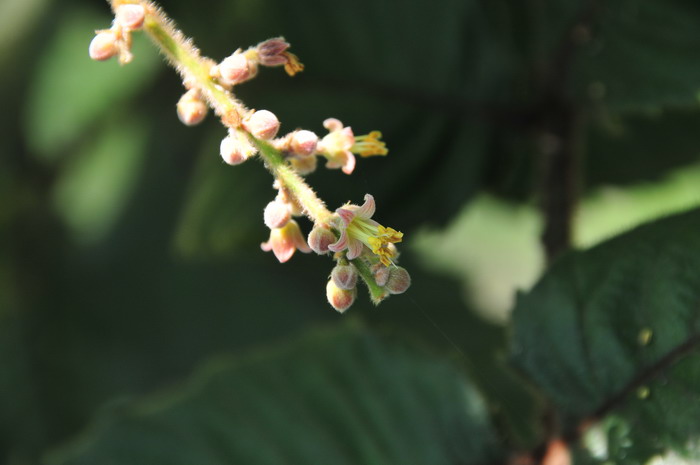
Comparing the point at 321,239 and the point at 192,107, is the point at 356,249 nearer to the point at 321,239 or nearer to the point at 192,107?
the point at 321,239

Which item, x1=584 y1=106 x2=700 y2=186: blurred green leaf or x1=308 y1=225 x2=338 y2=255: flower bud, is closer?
x1=308 y1=225 x2=338 y2=255: flower bud

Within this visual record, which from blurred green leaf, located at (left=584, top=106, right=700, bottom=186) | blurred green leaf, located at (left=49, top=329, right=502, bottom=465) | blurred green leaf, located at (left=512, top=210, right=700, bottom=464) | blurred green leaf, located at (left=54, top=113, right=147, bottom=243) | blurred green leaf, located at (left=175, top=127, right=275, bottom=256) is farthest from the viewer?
blurred green leaf, located at (left=54, top=113, right=147, bottom=243)

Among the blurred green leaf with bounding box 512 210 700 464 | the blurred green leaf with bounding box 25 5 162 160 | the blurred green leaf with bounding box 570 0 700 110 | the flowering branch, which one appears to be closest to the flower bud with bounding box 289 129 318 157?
the flowering branch

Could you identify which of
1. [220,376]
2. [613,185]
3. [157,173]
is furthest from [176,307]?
[613,185]

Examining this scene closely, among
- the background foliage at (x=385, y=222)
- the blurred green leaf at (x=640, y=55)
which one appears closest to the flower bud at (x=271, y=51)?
the background foliage at (x=385, y=222)

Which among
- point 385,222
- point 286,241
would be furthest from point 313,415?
point 286,241

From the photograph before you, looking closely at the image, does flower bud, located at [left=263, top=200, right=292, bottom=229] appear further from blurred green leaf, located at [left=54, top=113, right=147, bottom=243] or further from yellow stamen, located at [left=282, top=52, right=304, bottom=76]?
blurred green leaf, located at [left=54, top=113, right=147, bottom=243]
